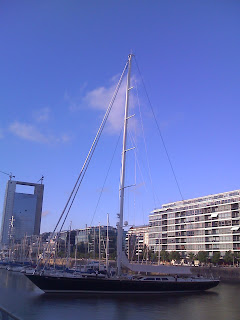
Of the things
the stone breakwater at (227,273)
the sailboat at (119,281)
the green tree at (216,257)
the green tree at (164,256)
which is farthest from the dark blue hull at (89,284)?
the green tree at (164,256)

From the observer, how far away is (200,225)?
131 m

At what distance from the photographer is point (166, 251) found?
141375 millimetres

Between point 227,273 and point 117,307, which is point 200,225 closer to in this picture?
point 227,273

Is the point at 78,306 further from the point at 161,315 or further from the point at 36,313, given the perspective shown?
the point at 161,315

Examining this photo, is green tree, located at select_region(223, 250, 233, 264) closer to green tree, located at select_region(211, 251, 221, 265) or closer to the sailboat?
green tree, located at select_region(211, 251, 221, 265)

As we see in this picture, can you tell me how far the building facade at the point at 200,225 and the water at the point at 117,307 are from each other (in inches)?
3081

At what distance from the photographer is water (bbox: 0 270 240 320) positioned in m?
31.8

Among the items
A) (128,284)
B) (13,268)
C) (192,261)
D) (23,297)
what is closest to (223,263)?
(192,261)

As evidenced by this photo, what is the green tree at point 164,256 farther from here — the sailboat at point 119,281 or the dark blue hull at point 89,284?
the dark blue hull at point 89,284

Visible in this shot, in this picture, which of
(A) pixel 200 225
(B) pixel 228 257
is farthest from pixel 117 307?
(A) pixel 200 225

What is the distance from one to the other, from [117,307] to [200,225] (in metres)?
100

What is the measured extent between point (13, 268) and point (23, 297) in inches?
2788

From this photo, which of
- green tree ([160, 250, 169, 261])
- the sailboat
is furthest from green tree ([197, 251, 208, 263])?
the sailboat

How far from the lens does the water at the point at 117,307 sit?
31.8 metres
